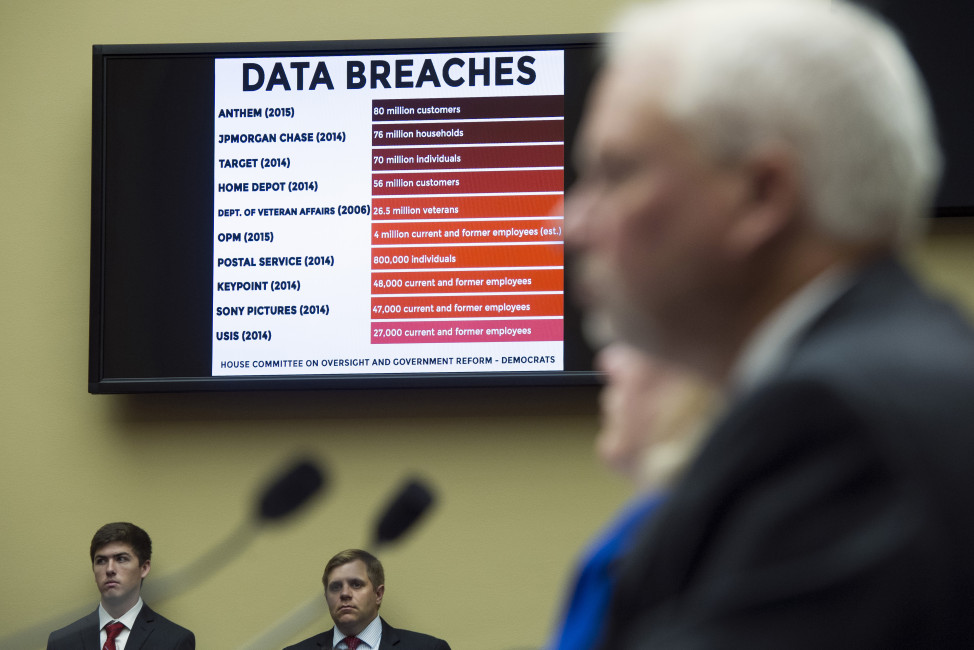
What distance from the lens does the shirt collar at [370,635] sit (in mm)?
3992

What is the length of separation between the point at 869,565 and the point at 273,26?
4193 millimetres

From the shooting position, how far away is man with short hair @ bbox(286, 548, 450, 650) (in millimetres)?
3951

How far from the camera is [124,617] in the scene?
414cm

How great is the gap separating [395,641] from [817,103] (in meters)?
3.51

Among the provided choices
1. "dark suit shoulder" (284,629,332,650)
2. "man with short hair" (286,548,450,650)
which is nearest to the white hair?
"man with short hair" (286,548,450,650)

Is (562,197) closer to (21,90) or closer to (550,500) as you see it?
(550,500)

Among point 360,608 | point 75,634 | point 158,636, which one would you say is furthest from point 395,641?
point 75,634

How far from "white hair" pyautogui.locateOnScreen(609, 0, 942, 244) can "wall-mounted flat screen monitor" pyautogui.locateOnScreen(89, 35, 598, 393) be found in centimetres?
344

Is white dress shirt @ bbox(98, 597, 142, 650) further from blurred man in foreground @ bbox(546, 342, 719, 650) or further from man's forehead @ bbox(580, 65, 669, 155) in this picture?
man's forehead @ bbox(580, 65, 669, 155)

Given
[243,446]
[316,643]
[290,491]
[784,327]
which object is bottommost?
[316,643]

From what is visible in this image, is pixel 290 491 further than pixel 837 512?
Yes

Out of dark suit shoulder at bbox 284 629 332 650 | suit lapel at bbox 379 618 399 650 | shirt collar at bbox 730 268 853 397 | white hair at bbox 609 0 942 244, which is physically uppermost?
white hair at bbox 609 0 942 244

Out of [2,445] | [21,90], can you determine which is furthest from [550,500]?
[21,90]

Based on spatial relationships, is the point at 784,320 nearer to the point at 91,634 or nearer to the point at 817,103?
the point at 817,103
